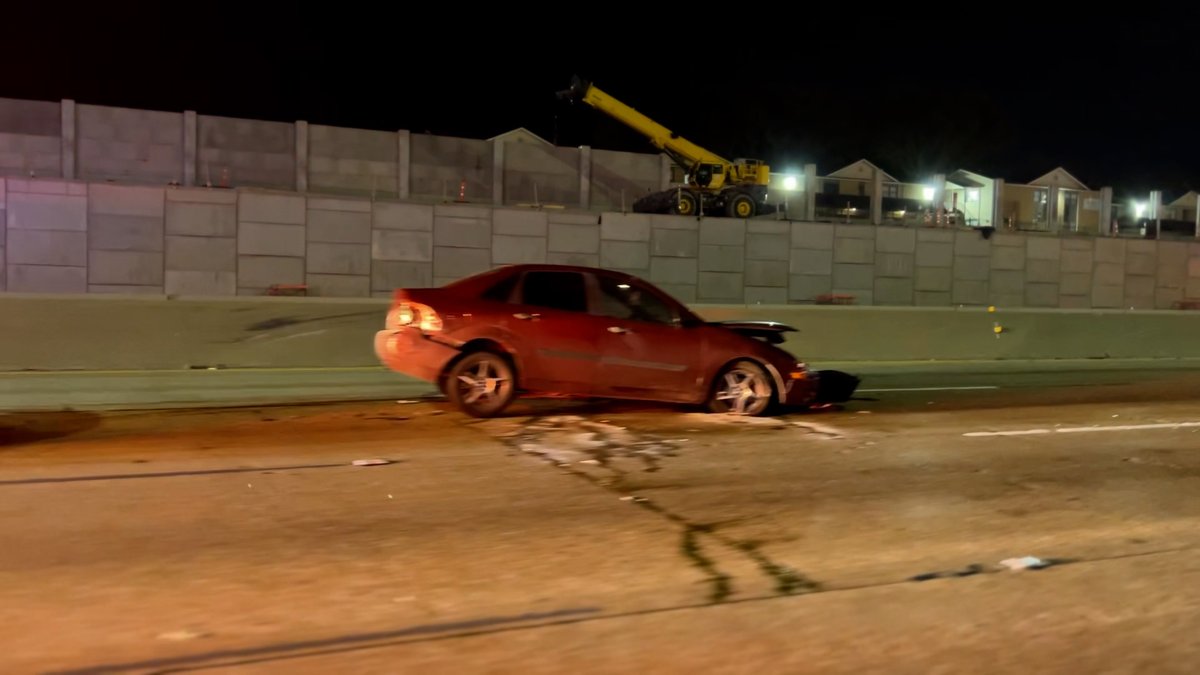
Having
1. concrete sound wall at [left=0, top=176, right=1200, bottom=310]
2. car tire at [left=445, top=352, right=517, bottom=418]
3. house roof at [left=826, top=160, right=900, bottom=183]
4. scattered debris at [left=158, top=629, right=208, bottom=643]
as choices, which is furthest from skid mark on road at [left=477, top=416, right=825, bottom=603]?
house roof at [left=826, top=160, right=900, bottom=183]

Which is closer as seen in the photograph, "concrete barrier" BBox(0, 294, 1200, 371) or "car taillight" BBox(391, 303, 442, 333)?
"car taillight" BBox(391, 303, 442, 333)

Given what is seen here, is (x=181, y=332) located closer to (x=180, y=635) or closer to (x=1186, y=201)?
(x=180, y=635)

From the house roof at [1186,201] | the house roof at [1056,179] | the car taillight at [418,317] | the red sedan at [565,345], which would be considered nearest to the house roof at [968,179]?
the house roof at [1056,179]

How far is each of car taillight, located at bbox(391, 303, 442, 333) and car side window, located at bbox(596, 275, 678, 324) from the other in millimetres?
1687

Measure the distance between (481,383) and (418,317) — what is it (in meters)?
0.93

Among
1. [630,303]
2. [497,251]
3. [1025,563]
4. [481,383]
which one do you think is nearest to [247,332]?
[481,383]

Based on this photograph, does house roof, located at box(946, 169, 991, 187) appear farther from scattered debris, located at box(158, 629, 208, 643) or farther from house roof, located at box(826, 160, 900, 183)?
scattered debris, located at box(158, 629, 208, 643)

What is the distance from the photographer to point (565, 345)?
33.4 ft

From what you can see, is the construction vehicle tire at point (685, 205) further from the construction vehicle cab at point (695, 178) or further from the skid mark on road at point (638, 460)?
the skid mark on road at point (638, 460)

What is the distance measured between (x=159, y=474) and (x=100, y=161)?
27.1 metres

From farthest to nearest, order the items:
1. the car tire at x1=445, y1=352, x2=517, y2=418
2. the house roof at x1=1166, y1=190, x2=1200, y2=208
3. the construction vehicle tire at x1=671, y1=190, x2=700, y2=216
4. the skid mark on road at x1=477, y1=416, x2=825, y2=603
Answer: the house roof at x1=1166, y1=190, x2=1200, y2=208, the construction vehicle tire at x1=671, y1=190, x2=700, y2=216, the car tire at x1=445, y1=352, x2=517, y2=418, the skid mark on road at x1=477, y1=416, x2=825, y2=603

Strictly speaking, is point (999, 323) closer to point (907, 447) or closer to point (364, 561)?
point (907, 447)

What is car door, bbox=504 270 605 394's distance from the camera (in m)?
10.1

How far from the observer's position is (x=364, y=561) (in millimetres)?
5484
